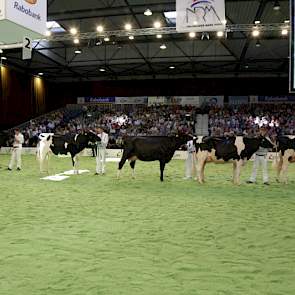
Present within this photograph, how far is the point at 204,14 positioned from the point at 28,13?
7358 mm

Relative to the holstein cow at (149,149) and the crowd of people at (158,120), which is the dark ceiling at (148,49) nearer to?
the crowd of people at (158,120)

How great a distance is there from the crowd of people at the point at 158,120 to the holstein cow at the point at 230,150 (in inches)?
583

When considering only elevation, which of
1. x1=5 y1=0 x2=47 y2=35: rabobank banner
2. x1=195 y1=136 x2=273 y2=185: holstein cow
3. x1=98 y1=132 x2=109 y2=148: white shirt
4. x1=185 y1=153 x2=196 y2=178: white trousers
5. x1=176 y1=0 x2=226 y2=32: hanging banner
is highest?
x1=176 y1=0 x2=226 y2=32: hanging banner

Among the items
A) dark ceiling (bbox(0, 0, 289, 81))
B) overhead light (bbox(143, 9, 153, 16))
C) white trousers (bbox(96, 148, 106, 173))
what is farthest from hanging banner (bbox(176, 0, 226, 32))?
overhead light (bbox(143, 9, 153, 16))

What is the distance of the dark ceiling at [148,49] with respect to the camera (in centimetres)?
1777

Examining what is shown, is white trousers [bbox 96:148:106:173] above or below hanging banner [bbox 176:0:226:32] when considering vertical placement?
below

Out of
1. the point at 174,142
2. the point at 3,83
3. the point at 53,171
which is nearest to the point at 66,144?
the point at 53,171

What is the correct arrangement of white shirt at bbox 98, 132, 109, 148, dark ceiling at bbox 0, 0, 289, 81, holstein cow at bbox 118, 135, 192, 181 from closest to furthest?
holstein cow at bbox 118, 135, 192, 181
white shirt at bbox 98, 132, 109, 148
dark ceiling at bbox 0, 0, 289, 81

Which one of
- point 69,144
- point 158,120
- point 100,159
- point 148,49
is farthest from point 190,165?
point 158,120

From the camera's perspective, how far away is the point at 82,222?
6324mm

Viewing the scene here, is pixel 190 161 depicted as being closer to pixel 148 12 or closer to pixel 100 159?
pixel 100 159

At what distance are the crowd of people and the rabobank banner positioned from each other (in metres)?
21.0

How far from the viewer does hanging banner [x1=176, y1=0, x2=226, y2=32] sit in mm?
10602

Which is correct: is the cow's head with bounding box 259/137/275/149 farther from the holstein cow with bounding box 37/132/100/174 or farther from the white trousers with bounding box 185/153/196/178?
the holstein cow with bounding box 37/132/100/174
